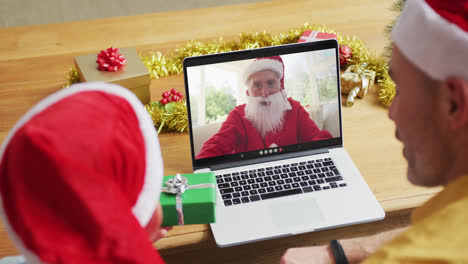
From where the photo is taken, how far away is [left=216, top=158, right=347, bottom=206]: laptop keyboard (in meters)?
1.08

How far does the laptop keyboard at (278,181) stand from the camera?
108 centimetres

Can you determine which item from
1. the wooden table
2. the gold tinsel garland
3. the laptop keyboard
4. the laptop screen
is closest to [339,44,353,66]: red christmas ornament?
the gold tinsel garland

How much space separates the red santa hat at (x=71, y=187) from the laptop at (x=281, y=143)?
1.60 ft

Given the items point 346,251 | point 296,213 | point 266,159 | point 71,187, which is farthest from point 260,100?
point 71,187

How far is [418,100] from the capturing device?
2.46 feet

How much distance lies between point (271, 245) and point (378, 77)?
24.2 inches

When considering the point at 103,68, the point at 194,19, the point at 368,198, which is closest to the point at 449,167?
the point at 368,198

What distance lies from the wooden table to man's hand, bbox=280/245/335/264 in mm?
145

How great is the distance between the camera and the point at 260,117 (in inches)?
45.1

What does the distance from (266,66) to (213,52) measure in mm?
403

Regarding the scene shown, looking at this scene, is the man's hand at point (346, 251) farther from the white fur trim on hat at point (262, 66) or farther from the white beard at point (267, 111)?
the white fur trim on hat at point (262, 66)

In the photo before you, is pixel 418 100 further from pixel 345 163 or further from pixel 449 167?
pixel 345 163

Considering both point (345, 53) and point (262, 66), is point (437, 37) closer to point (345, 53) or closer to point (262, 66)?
point (262, 66)

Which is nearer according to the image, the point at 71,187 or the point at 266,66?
the point at 71,187
